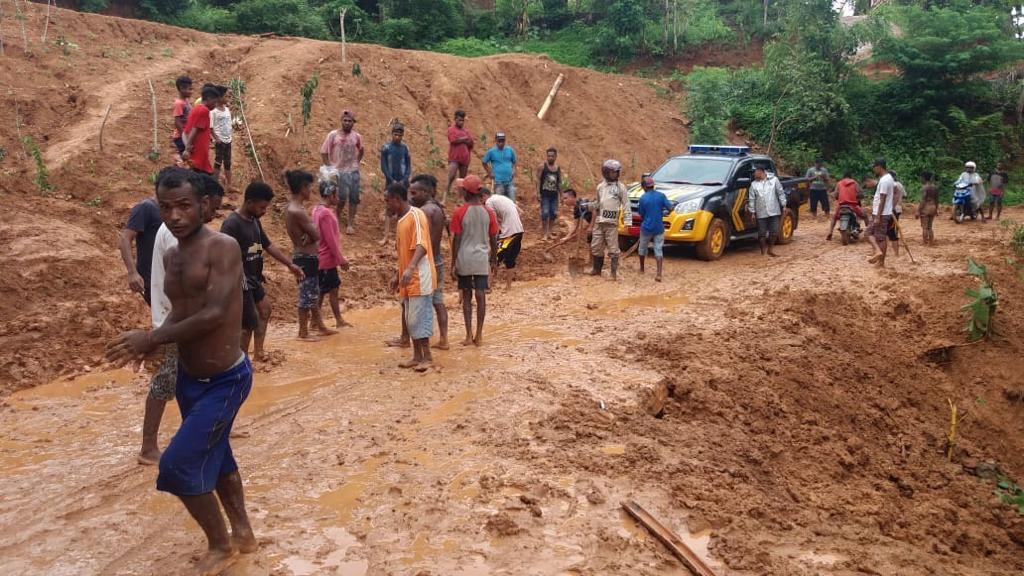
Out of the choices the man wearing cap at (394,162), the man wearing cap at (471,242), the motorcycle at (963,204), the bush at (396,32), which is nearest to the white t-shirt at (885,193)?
the motorcycle at (963,204)

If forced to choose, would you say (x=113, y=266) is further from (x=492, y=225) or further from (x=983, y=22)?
(x=983, y=22)

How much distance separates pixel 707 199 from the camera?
12227mm

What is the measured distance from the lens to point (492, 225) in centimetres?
786

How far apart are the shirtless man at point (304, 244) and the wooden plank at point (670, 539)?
12.3 feet

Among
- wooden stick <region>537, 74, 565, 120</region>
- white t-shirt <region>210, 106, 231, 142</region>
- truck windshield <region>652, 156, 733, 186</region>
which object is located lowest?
truck windshield <region>652, 156, 733, 186</region>

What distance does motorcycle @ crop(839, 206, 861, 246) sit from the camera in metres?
13.7

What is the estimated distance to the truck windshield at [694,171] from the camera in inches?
506

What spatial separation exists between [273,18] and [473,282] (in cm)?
1674

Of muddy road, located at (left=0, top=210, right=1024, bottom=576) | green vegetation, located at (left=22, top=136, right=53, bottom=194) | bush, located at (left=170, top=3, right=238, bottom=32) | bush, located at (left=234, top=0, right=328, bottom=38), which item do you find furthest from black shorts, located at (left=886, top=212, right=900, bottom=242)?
bush, located at (left=170, top=3, right=238, bottom=32)

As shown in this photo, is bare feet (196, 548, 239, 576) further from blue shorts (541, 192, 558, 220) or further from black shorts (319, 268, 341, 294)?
blue shorts (541, 192, 558, 220)

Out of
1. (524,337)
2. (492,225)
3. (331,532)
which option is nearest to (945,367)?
(524,337)

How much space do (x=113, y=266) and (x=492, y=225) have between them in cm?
446

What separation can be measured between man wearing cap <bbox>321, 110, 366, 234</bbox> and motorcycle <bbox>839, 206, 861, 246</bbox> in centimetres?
819

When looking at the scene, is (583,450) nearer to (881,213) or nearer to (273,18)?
(881,213)
